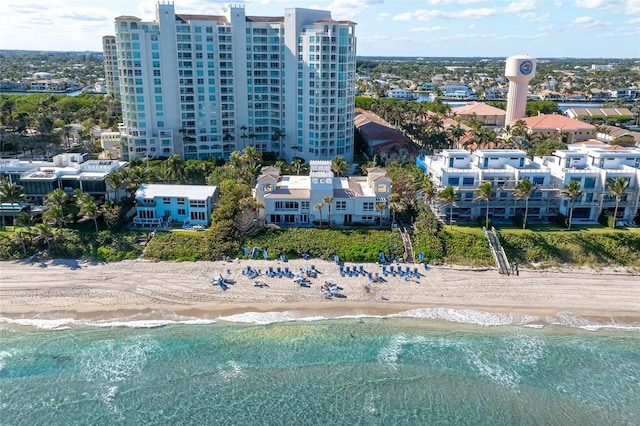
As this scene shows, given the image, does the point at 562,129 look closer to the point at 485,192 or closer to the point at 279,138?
the point at 279,138

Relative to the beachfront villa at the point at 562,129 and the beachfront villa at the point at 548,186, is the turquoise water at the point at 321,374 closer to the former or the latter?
the beachfront villa at the point at 548,186

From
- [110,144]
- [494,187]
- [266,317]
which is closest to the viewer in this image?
[266,317]

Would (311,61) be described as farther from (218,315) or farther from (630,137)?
(630,137)

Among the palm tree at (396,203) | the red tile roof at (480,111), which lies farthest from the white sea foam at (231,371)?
the red tile roof at (480,111)

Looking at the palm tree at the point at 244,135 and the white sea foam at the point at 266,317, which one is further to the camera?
the palm tree at the point at 244,135

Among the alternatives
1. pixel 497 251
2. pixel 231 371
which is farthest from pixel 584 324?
pixel 231 371
